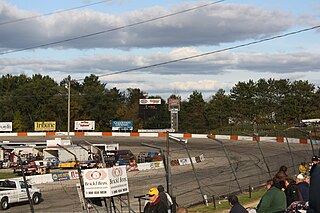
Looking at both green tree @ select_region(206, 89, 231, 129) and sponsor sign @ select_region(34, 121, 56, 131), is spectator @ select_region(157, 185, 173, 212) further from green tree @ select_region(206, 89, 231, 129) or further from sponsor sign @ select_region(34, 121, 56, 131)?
green tree @ select_region(206, 89, 231, 129)

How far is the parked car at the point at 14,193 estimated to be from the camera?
828 inches

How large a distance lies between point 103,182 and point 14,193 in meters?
11.9

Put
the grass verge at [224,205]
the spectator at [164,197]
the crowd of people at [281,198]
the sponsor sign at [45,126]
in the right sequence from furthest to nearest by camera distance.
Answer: the sponsor sign at [45,126]
the grass verge at [224,205]
the spectator at [164,197]
the crowd of people at [281,198]

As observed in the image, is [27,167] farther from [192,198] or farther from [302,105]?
[302,105]

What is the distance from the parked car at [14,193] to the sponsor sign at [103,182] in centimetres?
1074

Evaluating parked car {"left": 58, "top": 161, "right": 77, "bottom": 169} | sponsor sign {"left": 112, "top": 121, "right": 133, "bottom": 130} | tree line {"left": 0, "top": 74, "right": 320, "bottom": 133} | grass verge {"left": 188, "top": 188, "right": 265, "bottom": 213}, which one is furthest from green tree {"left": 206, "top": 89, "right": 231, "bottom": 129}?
grass verge {"left": 188, "top": 188, "right": 265, "bottom": 213}

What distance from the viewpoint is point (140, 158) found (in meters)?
48.9

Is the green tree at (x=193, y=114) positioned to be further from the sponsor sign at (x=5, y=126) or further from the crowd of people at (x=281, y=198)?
the crowd of people at (x=281, y=198)

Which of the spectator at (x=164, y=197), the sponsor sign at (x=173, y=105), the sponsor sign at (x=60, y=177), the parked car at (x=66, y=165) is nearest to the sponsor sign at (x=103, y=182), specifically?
the spectator at (x=164, y=197)

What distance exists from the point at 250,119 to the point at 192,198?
10253 centimetres

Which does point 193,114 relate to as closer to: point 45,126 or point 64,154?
point 45,126

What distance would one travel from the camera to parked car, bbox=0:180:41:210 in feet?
69.0

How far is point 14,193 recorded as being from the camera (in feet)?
70.9

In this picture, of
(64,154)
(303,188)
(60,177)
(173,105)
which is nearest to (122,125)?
(173,105)
